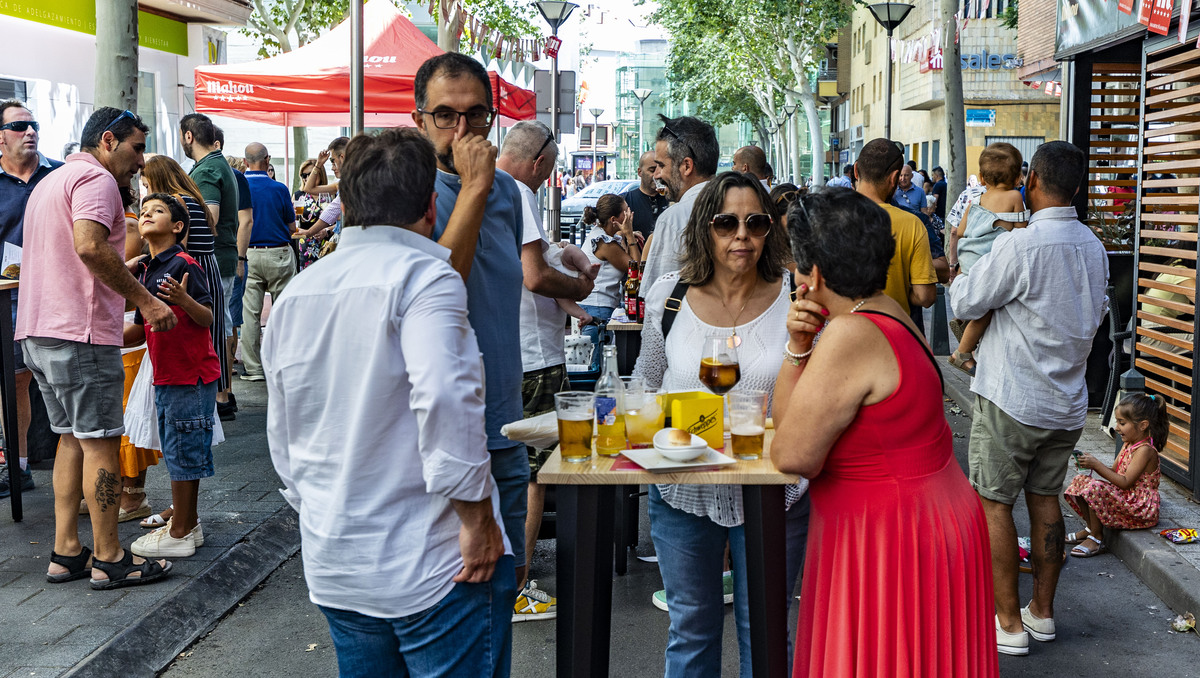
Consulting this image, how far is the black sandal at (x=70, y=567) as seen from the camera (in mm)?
5242

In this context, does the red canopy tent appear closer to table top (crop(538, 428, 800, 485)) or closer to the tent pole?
the tent pole

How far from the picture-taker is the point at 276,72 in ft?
38.0

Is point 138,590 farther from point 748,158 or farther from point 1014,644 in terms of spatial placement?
point 748,158

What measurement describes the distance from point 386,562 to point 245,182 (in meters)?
8.33

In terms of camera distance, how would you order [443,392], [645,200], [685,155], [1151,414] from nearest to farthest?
[443,392], [1151,414], [685,155], [645,200]

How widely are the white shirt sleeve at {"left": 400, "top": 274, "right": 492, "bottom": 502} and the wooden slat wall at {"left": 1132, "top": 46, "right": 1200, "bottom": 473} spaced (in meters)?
5.72

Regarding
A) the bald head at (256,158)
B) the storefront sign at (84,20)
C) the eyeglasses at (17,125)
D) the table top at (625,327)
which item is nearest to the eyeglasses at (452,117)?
the table top at (625,327)

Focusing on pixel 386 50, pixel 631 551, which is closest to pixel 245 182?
pixel 386 50

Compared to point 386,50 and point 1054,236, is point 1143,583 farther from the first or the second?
point 386,50

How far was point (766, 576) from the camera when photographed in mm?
3162

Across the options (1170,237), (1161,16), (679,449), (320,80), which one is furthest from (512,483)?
(320,80)

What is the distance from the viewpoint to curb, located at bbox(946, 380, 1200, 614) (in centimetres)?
520

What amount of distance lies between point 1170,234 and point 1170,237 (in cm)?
3

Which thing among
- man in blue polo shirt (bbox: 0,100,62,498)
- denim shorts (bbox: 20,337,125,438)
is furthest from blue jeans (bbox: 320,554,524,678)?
man in blue polo shirt (bbox: 0,100,62,498)
